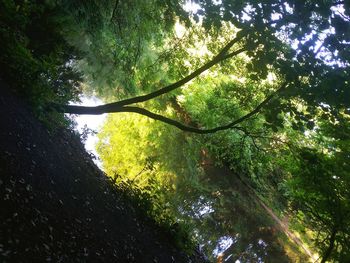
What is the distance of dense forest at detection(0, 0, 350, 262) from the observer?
485 centimetres

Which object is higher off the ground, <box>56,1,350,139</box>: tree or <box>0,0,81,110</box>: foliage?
<box>0,0,81,110</box>: foliage

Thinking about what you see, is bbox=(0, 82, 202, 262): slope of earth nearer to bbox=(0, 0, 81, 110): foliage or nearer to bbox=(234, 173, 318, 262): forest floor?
bbox=(0, 0, 81, 110): foliage

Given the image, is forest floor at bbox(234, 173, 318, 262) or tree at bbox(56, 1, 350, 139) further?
forest floor at bbox(234, 173, 318, 262)

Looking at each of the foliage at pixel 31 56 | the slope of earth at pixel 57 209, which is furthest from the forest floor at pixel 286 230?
the foliage at pixel 31 56

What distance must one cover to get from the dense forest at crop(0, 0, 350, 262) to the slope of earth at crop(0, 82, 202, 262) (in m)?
0.61

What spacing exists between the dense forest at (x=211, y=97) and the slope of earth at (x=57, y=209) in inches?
24.0

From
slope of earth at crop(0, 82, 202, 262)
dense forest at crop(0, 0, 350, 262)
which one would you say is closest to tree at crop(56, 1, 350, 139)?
dense forest at crop(0, 0, 350, 262)

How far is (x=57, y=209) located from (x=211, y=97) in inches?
433

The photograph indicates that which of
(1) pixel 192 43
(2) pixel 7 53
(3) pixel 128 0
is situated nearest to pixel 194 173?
(1) pixel 192 43

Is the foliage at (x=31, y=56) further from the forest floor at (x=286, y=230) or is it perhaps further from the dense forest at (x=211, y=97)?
the forest floor at (x=286, y=230)

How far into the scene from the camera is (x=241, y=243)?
48.0 ft

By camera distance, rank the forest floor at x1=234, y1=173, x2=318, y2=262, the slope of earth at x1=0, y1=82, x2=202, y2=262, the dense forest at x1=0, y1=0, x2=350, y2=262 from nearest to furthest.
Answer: the slope of earth at x1=0, y1=82, x2=202, y2=262
the dense forest at x1=0, y1=0, x2=350, y2=262
the forest floor at x1=234, y1=173, x2=318, y2=262

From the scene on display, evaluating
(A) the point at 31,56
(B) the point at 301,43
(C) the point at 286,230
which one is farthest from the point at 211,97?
(B) the point at 301,43

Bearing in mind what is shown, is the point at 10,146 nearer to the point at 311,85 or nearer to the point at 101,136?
the point at 311,85
